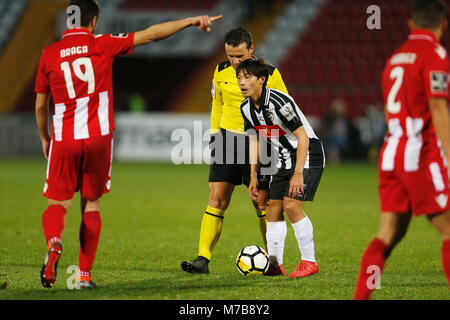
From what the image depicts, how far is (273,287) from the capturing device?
6.16m

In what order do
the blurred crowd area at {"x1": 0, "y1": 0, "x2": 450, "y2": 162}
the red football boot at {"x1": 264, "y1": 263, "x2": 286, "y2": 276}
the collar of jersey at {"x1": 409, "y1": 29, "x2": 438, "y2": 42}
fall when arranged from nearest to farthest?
the collar of jersey at {"x1": 409, "y1": 29, "x2": 438, "y2": 42} < the red football boot at {"x1": 264, "y1": 263, "x2": 286, "y2": 276} < the blurred crowd area at {"x1": 0, "y1": 0, "x2": 450, "y2": 162}

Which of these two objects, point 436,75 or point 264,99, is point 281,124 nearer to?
point 264,99

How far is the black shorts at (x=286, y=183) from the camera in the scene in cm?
678

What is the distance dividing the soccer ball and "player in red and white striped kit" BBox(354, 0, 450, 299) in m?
1.71

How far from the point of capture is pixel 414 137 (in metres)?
4.96

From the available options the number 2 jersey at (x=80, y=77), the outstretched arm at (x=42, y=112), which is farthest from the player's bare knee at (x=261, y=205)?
the outstretched arm at (x=42, y=112)

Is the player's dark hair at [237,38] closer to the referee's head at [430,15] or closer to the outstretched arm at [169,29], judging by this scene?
the outstretched arm at [169,29]

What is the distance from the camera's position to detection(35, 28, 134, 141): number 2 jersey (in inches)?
225

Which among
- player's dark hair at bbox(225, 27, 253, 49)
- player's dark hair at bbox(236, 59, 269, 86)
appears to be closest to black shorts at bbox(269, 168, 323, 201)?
player's dark hair at bbox(236, 59, 269, 86)

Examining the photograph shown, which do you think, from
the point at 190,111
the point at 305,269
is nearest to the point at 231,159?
the point at 305,269

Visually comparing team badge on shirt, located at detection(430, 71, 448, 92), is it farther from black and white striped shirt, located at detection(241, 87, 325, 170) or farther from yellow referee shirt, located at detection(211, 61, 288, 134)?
yellow referee shirt, located at detection(211, 61, 288, 134)

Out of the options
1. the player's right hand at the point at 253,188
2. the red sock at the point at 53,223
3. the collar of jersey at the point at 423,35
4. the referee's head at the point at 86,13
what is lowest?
the red sock at the point at 53,223

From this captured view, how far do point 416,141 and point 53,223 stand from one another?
2.57 m
